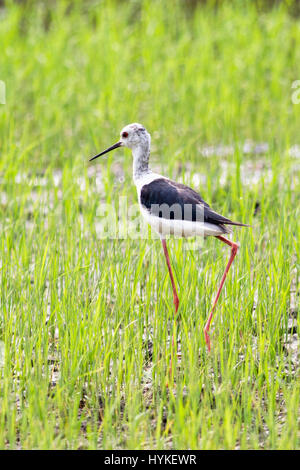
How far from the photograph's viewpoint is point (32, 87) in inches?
316

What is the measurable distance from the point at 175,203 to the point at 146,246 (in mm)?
742

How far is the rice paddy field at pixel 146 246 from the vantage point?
333 cm

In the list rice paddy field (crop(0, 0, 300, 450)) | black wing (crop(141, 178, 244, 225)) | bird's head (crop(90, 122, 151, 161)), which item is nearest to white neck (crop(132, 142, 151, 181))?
bird's head (crop(90, 122, 151, 161))

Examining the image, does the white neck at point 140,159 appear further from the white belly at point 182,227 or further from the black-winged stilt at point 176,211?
the white belly at point 182,227

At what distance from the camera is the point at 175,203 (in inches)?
145

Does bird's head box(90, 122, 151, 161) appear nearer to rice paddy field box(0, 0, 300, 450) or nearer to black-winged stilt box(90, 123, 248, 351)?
black-winged stilt box(90, 123, 248, 351)

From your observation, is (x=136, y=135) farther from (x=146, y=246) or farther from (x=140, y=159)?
(x=146, y=246)

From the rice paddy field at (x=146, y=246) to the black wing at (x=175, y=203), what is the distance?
48 cm

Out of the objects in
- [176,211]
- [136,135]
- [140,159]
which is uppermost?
[136,135]

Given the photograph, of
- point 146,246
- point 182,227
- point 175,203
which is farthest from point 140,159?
point 146,246

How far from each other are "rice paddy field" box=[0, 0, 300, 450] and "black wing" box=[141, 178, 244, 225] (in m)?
0.48

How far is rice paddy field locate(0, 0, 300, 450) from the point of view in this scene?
333 centimetres

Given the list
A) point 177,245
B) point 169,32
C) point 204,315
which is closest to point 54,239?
point 177,245

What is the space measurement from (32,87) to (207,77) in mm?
1753
